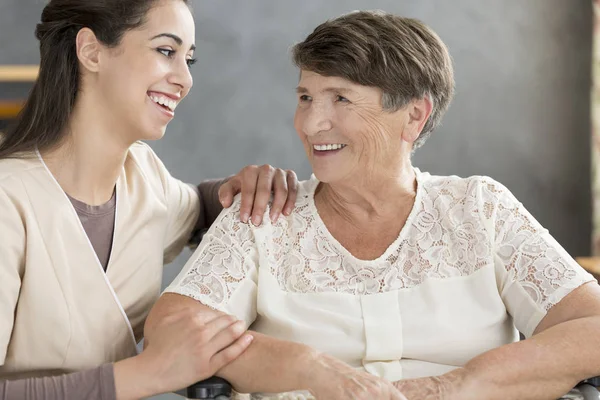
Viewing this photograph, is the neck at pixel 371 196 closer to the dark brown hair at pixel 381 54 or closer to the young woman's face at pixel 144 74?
the dark brown hair at pixel 381 54

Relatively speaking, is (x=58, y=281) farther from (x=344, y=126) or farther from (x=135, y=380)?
(x=344, y=126)

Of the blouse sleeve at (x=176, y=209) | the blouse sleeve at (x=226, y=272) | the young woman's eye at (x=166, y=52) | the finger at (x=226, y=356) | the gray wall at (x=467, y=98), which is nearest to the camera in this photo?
the finger at (x=226, y=356)

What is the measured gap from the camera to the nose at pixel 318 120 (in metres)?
2.20

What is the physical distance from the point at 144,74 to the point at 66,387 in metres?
0.80

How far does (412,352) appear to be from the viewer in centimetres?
216

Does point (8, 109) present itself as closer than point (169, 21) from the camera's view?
No

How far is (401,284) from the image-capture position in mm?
2191

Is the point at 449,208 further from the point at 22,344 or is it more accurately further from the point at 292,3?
the point at 292,3

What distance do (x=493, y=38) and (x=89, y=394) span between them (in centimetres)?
337

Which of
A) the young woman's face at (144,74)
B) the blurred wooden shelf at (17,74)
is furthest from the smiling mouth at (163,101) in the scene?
the blurred wooden shelf at (17,74)

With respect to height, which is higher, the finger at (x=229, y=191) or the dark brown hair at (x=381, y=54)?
the dark brown hair at (x=381, y=54)

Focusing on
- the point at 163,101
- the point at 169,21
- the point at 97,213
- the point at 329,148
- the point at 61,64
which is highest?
the point at 169,21

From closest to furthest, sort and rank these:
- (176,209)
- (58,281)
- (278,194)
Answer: (58,281) → (278,194) → (176,209)

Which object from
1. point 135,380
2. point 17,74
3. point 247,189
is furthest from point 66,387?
point 17,74
